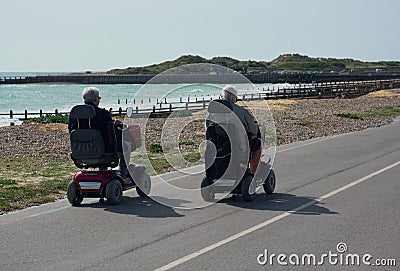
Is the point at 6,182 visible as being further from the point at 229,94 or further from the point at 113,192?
the point at 229,94

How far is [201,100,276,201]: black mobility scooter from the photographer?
1113 cm

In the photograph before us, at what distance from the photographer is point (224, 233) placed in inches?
350

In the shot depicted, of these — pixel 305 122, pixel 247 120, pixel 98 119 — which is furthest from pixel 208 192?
pixel 305 122

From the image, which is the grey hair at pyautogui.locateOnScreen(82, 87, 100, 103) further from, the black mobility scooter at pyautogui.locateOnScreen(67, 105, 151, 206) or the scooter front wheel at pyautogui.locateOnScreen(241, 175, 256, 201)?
the scooter front wheel at pyautogui.locateOnScreen(241, 175, 256, 201)

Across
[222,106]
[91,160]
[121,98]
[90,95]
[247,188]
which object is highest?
[90,95]

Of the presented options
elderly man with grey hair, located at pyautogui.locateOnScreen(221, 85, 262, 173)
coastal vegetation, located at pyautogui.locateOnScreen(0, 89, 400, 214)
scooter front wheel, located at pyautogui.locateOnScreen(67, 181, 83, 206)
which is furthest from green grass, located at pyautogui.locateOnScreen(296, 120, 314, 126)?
scooter front wheel, located at pyautogui.locateOnScreen(67, 181, 83, 206)

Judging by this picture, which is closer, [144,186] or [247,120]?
[247,120]

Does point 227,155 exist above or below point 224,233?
above

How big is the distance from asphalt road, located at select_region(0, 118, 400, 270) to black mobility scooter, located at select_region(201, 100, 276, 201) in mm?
279

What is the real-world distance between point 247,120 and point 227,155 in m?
0.65

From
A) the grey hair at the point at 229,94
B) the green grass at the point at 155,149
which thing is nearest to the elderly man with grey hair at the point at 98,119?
the grey hair at the point at 229,94

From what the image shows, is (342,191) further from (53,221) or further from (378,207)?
(53,221)

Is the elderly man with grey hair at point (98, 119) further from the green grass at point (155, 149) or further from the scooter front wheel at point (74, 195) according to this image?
the green grass at point (155, 149)

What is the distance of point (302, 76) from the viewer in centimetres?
17600
